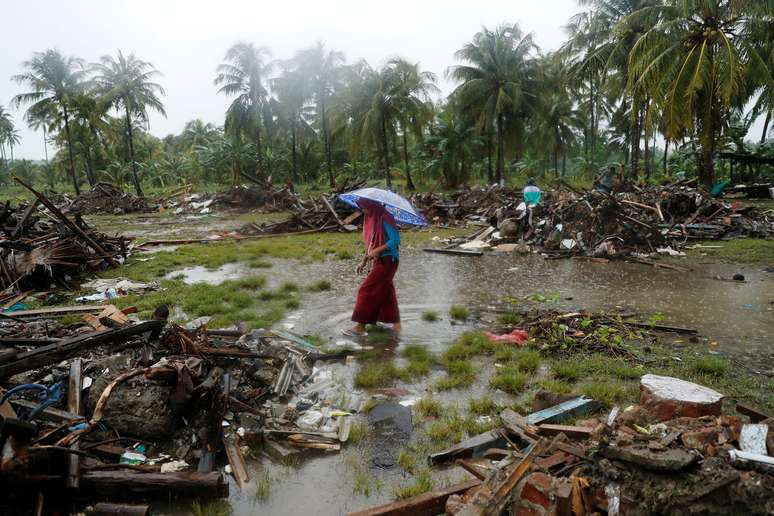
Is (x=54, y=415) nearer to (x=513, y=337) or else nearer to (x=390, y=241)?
(x=390, y=241)

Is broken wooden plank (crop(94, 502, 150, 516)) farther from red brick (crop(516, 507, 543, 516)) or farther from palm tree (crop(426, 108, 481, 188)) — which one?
palm tree (crop(426, 108, 481, 188))

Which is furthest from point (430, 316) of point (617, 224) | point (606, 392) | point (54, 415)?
point (617, 224)

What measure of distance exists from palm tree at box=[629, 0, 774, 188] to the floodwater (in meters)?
8.66

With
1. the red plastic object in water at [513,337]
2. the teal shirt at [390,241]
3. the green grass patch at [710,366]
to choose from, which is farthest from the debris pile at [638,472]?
the teal shirt at [390,241]

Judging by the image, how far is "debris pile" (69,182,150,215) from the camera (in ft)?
79.9

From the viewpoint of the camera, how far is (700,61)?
48.6 feet

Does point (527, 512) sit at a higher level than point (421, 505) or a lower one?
higher

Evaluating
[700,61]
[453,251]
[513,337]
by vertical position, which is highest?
[700,61]

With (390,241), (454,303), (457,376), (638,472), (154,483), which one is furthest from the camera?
(454,303)

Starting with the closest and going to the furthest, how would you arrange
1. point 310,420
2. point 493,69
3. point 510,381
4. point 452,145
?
1. point 310,420
2. point 510,381
3. point 493,69
4. point 452,145

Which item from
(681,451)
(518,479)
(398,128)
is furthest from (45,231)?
(398,128)

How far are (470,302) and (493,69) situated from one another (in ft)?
78.0

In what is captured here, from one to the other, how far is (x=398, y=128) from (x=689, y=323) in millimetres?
26476

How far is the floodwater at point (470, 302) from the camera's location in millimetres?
3102
